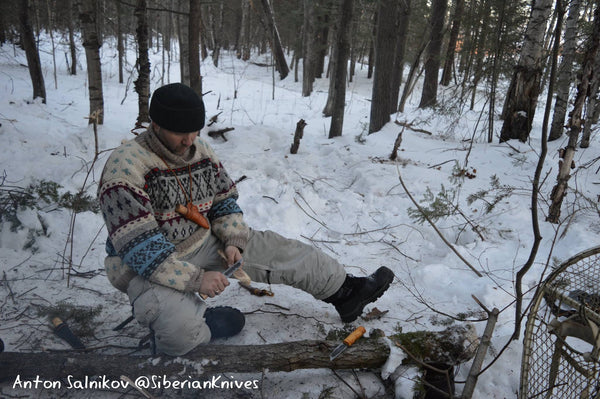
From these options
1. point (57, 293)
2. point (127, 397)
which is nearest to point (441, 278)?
point (127, 397)

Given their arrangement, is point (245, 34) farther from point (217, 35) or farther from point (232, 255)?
point (232, 255)

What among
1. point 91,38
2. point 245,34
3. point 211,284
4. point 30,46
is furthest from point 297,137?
point 245,34

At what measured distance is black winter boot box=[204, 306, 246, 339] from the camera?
2.43 m

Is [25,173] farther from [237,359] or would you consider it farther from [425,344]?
[425,344]

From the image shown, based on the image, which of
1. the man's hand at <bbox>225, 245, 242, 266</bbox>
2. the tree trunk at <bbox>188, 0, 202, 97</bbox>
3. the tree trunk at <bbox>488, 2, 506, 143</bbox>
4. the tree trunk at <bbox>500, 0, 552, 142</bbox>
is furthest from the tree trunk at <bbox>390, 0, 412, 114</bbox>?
the man's hand at <bbox>225, 245, 242, 266</bbox>

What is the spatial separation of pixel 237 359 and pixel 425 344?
1.05 m

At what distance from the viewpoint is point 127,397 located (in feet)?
6.37

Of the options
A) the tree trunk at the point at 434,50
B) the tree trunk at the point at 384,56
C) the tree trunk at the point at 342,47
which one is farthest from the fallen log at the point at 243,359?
the tree trunk at the point at 434,50

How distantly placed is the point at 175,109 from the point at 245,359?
54.6 inches

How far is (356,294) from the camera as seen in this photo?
2.55 metres

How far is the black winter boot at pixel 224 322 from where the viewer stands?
2.43m

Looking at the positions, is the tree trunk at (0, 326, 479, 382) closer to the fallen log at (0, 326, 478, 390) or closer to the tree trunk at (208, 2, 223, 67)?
the fallen log at (0, 326, 478, 390)

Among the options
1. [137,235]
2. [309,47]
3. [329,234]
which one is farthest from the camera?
[309,47]

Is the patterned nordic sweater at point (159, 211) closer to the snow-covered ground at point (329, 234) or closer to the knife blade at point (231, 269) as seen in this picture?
the knife blade at point (231, 269)
